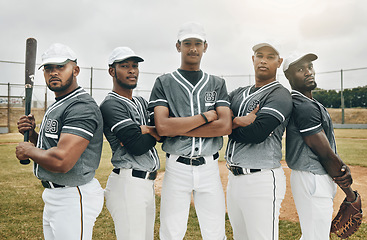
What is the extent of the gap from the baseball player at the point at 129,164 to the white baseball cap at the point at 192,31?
461mm

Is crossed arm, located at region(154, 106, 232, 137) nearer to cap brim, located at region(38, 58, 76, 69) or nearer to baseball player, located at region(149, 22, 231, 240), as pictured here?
baseball player, located at region(149, 22, 231, 240)

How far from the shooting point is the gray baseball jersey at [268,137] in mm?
2701

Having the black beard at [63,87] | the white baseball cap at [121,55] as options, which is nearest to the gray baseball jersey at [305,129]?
the white baseball cap at [121,55]

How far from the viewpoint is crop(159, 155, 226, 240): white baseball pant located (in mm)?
2639

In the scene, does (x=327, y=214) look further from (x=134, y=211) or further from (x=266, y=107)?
(x=134, y=211)

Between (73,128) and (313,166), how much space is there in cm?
214

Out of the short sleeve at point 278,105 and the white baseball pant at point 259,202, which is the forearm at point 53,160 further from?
the short sleeve at point 278,105

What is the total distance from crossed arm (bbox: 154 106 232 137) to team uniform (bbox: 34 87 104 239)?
55 centimetres

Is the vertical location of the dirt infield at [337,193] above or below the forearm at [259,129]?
below

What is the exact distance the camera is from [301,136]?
286cm

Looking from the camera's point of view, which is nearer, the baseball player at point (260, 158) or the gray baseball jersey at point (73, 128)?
the gray baseball jersey at point (73, 128)

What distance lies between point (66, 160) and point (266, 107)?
1725 mm

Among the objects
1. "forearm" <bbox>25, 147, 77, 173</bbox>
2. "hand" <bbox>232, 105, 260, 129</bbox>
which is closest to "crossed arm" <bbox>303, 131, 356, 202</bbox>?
"hand" <bbox>232, 105, 260, 129</bbox>

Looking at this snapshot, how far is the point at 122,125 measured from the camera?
261 cm
